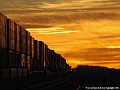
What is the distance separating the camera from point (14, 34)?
60938 mm

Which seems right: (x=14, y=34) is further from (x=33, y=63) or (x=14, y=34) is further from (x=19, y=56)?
(x=33, y=63)

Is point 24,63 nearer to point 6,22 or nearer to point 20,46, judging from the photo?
point 20,46

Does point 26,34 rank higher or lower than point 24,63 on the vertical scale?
higher

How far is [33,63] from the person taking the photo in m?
84.3

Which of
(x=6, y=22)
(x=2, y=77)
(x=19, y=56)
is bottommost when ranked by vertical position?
(x=2, y=77)

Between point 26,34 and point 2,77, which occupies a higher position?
point 26,34

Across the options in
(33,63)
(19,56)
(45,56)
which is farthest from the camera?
(45,56)

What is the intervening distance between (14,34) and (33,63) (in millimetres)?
24225

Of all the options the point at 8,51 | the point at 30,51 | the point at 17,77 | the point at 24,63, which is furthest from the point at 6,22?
the point at 30,51

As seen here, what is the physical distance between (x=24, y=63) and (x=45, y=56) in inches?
1360

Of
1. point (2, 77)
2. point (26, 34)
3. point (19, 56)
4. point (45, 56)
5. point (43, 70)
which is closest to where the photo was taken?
point (2, 77)

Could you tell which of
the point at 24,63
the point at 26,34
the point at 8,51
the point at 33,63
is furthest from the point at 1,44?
the point at 33,63

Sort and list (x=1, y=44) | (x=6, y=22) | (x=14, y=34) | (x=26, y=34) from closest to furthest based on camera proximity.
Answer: (x=1, y=44)
(x=6, y=22)
(x=14, y=34)
(x=26, y=34)

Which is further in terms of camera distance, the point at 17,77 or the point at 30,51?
the point at 30,51
